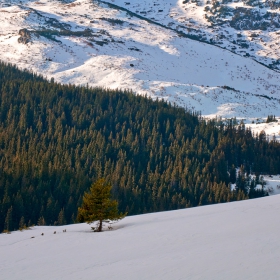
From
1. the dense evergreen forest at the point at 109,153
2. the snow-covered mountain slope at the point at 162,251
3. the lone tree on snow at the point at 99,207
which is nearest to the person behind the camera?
the snow-covered mountain slope at the point at 162,251

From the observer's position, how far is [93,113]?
15025 cm

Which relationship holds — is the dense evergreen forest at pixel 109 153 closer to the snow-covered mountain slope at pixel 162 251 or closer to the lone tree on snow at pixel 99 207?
the lone tree on snow at pixel 99 207

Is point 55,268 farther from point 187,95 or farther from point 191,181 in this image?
point 187,95

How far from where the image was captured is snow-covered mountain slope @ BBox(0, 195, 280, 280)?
59.3 ft

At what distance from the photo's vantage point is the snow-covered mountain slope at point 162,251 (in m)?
18.1

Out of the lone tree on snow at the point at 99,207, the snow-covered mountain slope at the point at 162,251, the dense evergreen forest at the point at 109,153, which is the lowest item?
the dense evergreen forest at the point at 109,153

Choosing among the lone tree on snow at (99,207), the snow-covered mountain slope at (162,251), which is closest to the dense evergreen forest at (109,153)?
the lone tree on snow at (99,207)

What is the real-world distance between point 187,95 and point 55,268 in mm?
168323

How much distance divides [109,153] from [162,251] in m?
97.3

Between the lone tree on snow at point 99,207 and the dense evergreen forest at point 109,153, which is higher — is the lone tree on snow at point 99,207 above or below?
above

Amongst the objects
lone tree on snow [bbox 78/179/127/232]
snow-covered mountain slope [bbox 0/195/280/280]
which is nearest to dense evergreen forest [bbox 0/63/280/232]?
lone tree on snow [bbox 78/179/127/232]

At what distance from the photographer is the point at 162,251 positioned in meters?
22.2

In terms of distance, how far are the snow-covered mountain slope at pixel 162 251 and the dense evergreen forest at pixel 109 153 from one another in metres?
41.7

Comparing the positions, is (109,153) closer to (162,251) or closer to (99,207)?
(99,207)
